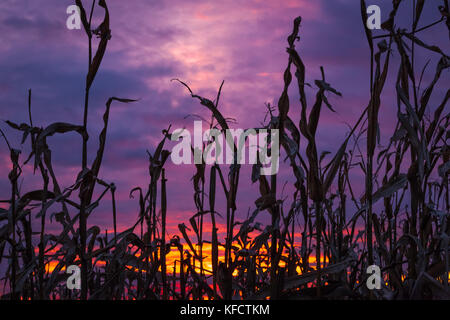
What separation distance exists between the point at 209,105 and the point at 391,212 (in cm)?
112

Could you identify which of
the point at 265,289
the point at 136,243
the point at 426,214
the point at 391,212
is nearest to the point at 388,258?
the point at 426,214

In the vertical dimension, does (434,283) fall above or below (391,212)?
below

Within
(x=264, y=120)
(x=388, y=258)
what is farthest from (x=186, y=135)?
(x=388, y=258)

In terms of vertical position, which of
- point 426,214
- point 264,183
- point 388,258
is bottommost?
point 388,258
